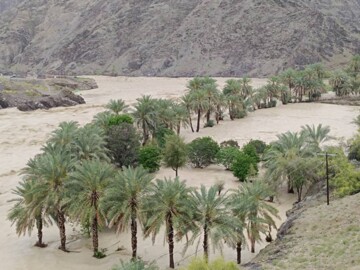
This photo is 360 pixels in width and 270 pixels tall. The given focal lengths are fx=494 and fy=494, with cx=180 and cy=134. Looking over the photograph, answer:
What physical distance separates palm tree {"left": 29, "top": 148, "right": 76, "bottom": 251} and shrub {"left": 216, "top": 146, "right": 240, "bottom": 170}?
21.4 metres

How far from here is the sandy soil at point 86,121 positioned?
32250 mm

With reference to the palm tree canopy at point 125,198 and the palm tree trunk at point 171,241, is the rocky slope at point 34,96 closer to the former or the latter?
the palm tree canopy at point 125,198

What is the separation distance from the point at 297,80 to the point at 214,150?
5556 cm

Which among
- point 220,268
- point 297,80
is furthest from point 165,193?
point 297,80

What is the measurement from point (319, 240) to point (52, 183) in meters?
16.9

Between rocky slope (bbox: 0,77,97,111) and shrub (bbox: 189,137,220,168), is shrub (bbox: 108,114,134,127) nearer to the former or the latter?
shrub (bbox: 189,137,220,168)

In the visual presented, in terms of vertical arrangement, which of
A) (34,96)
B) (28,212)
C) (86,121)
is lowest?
(28,212)

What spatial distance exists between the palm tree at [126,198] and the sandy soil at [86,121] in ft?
12.1

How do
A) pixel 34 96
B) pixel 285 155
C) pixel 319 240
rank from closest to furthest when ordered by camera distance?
pixel 319 240
pixel 285 155
pixel 34 96

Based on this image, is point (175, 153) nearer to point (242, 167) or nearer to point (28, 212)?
point (242, 167)

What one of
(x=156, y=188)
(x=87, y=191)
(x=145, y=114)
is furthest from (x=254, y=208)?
(x=145, y=114)

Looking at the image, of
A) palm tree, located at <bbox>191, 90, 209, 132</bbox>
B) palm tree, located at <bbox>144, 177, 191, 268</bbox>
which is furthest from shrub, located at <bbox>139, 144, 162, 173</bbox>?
palm tree, located at <bbox>191, 90, 209, 132</bbox>

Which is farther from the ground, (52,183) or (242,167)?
(52,183)

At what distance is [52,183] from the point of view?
31906mm
